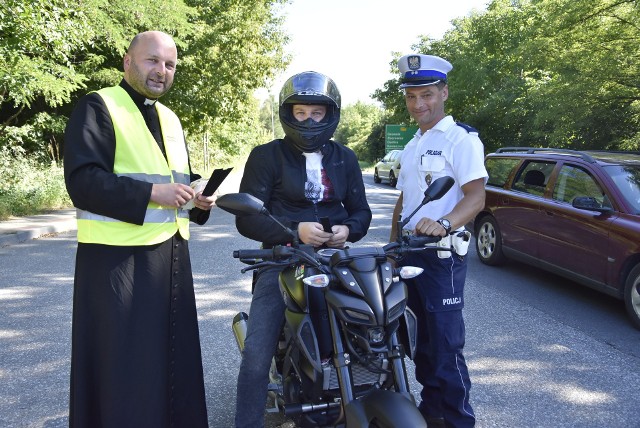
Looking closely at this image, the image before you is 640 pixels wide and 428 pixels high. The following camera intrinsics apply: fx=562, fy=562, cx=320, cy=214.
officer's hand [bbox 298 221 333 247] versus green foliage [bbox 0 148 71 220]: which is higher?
officer's hand [bbox 298 221 333 247]

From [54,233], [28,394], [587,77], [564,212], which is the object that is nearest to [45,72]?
[54,233]

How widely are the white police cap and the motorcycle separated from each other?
0.88 m

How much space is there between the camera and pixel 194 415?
115 inches

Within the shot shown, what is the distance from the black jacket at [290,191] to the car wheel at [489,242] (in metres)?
5.41

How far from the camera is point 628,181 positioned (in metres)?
6.22

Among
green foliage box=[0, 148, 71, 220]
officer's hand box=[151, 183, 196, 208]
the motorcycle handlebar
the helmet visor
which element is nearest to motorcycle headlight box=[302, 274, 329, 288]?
the motorcycle handlebar

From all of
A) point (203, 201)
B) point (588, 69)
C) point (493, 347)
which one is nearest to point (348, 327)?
point (203, 201)

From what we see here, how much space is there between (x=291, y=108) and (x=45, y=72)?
11.4 meters

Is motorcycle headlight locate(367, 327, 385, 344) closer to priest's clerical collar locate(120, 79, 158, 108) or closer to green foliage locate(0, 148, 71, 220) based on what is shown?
priest's clerical collar locate(120, 79, 158, 108)

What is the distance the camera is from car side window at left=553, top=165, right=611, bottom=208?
20.7ft

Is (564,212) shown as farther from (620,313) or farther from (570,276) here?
(620,313)

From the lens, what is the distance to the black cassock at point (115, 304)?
245 centimetres

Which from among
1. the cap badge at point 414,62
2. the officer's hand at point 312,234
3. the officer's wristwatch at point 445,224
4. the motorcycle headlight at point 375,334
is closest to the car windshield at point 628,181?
the cap badge at point 414,62

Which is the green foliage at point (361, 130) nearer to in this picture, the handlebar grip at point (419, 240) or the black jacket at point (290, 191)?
the black jacket at point (290, 191)
